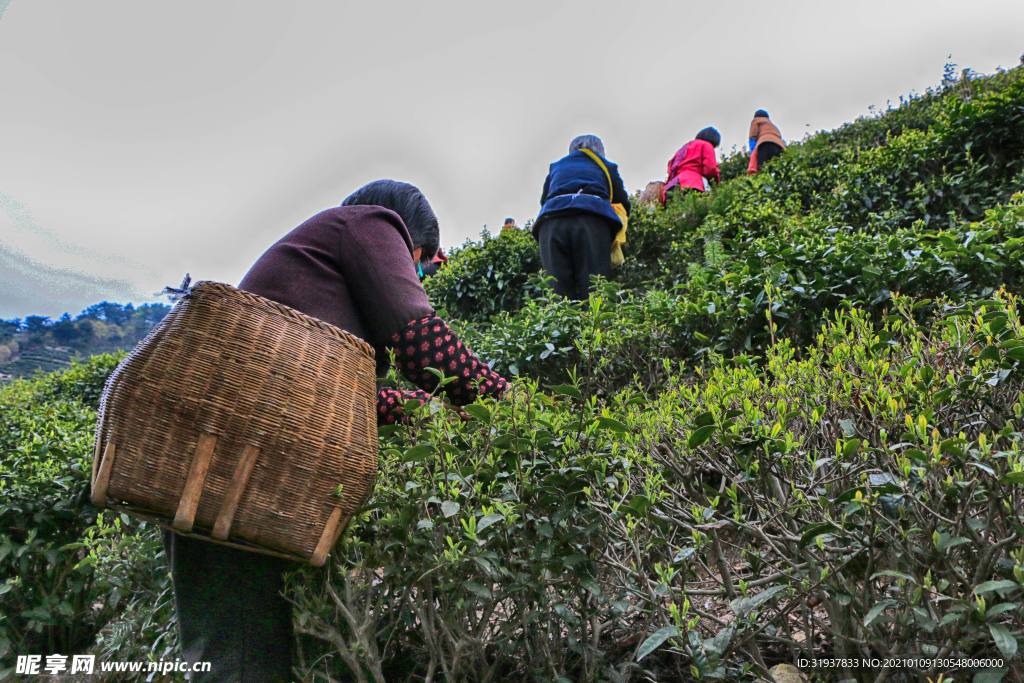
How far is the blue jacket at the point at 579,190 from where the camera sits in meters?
5.86

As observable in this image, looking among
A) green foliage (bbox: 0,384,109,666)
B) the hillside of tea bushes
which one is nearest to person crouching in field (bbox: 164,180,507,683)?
the hillside of tea bushes

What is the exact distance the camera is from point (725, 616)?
1.97m

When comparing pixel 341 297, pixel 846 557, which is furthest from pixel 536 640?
pixel 341 297

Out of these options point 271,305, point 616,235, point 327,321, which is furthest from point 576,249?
point 271,305

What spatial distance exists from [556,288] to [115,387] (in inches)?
188

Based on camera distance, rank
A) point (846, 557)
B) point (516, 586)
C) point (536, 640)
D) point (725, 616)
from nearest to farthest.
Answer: point (846, 557), point (516, 586), point (536, 640), point (725, 616)

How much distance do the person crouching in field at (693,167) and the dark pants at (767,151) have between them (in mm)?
Result: 1520

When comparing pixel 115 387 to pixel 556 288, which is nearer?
pixel 115 387

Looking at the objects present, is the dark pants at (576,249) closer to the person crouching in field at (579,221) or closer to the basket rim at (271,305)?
the person crouching in field at (579,221)

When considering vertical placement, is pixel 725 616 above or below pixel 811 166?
below

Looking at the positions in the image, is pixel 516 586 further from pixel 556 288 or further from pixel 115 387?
pixel 556 288

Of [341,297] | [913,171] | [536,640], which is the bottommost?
[536,640]

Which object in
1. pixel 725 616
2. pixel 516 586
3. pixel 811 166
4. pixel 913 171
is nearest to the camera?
pixel 516 586

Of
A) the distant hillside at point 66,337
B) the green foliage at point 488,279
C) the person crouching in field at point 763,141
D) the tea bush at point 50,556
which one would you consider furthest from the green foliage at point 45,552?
the person crouching in field at point 763,141
